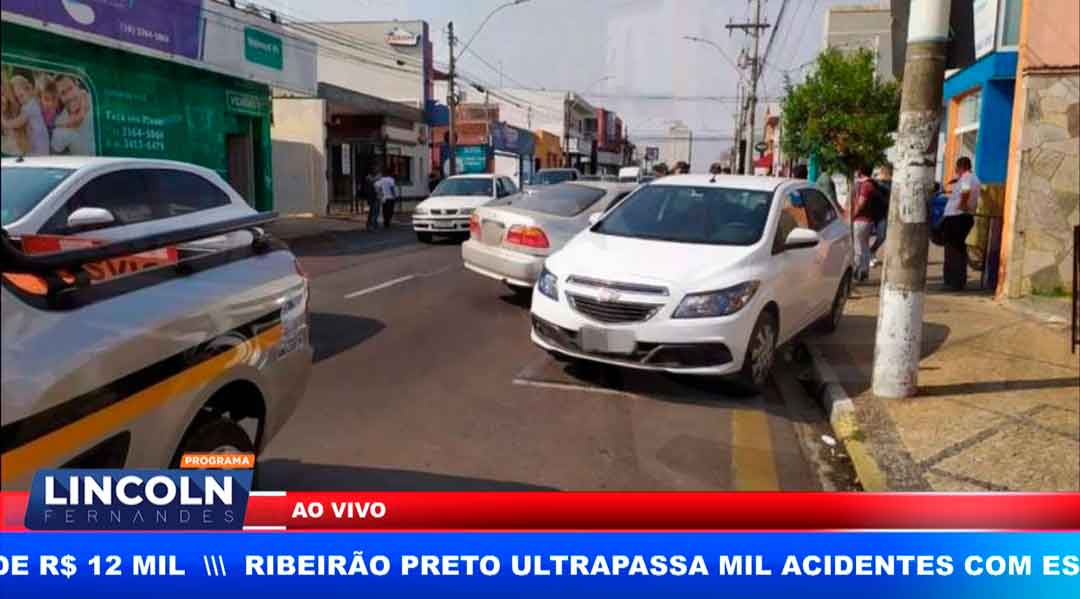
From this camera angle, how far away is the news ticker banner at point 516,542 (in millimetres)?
1405

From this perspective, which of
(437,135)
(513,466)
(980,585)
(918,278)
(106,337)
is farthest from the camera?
(437,135)

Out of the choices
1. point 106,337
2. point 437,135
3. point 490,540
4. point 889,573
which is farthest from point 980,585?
point 437,135

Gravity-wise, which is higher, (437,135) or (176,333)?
(437,135)

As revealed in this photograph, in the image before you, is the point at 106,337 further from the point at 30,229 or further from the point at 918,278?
the point at 918,278

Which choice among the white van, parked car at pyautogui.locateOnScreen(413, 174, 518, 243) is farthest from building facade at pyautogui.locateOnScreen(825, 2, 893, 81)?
parked car at pyautogui.locateOnScreen(413, 174, 518, 243)

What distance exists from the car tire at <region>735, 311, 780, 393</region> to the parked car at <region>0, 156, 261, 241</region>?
14.1ft

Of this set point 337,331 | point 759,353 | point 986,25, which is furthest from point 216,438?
point 986,25

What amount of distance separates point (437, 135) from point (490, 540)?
41287 millimetres

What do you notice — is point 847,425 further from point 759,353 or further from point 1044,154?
point 1044,154

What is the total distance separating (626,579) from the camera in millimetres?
1544

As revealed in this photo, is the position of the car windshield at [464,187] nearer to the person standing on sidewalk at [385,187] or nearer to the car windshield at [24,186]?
the person standing on sidewalk at [385,187]

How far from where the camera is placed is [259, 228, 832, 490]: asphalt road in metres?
4.29

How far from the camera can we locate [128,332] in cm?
155

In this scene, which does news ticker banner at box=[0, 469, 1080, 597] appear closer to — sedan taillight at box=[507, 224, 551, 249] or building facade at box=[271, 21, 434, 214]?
building facade at box=[271, 21, 434, 214]
